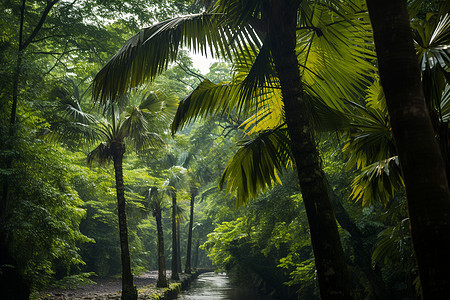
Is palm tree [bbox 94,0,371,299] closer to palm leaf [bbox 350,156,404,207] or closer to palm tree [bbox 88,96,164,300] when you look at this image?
palm leaf [bbox 350,156,404,207]

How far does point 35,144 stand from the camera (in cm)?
792

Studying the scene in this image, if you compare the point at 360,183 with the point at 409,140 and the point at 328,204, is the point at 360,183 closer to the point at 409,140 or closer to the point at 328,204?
the point at 328,204

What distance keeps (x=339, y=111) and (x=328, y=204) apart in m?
2.25

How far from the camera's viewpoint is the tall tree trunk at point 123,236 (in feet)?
34.3

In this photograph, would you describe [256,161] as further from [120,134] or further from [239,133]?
[239,133]

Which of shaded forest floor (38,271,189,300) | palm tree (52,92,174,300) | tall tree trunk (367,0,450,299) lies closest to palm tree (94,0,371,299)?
tall tree trunk (367,0,450,299)

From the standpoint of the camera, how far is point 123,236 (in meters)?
10.9

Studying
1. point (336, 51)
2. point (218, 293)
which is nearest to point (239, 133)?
point (218, 293)

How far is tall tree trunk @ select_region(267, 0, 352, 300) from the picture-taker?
9.59 feet

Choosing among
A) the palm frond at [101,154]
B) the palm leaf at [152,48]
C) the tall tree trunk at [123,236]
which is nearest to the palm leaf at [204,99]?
the palm leaf at [152,48]

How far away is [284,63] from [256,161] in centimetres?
162

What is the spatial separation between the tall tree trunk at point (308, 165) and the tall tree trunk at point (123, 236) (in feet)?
28.2

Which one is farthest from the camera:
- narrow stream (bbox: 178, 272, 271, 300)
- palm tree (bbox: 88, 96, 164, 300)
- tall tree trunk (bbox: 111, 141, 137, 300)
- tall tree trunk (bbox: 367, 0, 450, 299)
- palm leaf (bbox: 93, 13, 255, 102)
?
narrow stream (bbox: 178, 272, 271, 300)

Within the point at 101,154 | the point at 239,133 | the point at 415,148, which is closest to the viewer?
the point at 415,148
